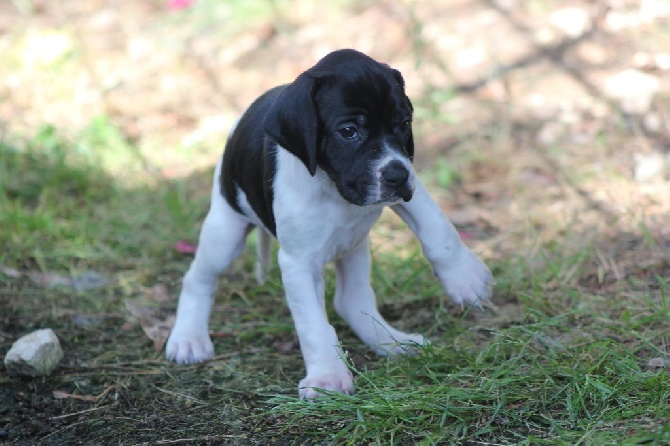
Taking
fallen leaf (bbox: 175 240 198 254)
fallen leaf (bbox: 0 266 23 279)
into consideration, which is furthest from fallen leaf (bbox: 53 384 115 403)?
fallen leaf (bbox: 175 240 198 254)

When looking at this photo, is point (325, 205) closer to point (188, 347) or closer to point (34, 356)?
point (188, 347)

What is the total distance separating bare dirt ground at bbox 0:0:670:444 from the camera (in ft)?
19.4

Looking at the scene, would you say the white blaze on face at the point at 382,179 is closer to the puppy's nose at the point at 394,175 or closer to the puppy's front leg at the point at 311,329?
the puppy's nose at the point at 394,175

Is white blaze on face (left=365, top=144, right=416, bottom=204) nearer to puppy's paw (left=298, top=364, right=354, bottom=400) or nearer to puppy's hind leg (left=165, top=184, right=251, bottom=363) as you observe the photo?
puppy's paw (left=298, top=364, right=354, bottom=400)

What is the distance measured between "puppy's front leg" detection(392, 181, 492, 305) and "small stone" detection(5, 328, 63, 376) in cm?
185

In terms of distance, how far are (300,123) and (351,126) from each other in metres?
0.20

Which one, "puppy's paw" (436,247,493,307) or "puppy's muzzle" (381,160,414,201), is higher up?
"puppy's muzzle" (381,160,414,201)

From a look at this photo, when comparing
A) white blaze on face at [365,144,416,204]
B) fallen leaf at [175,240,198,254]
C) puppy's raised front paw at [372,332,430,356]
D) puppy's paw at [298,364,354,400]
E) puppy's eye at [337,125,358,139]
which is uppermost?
puppy's eye at [337,125,358,139]

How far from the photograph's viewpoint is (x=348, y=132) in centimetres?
377

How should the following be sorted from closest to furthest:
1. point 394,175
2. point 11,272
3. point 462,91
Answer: point 394,175 < point 11,272 < point 462,91

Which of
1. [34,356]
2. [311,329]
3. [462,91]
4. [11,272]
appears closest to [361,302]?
[311,329]

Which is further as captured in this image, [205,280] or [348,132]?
[205,280]

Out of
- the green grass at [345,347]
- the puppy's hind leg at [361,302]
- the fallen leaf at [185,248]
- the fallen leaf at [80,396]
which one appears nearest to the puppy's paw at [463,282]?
A: the green grass at [345,347]

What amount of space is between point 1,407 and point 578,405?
8.23 ft
